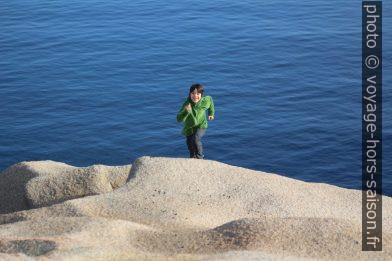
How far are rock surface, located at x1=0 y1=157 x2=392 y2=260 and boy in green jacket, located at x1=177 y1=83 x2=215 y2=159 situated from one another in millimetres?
1274

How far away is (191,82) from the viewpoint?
1281 inches

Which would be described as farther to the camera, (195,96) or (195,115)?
(195,115)

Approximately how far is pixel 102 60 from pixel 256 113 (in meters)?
9.16

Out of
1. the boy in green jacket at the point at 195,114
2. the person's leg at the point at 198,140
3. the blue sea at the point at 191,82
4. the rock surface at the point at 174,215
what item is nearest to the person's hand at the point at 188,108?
the boy in green jacket at the point at 195,114

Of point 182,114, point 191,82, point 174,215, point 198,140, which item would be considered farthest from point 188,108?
point 191,82

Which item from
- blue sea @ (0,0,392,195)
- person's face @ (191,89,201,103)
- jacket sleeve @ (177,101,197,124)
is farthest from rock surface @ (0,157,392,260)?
blue sea @ (0,0,392,195)

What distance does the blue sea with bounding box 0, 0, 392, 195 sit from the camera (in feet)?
89.4

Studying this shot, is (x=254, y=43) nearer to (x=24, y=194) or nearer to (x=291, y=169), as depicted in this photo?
(x=291, y=169)

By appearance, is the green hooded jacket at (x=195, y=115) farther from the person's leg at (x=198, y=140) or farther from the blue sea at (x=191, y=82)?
the blue sea at (x=191, y=82)

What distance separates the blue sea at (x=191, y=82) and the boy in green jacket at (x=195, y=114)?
831cm

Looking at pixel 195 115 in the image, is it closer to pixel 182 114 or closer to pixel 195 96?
pixel 182 114

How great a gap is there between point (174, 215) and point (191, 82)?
1879cm

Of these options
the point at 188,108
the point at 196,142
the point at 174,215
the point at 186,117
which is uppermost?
the point at 188,108

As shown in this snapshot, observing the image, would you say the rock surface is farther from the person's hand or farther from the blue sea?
the blue sea
